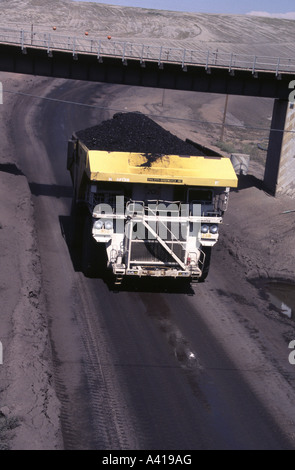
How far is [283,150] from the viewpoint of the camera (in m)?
30.9

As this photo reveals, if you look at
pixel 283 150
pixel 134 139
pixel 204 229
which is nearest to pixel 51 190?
pixel 134 139

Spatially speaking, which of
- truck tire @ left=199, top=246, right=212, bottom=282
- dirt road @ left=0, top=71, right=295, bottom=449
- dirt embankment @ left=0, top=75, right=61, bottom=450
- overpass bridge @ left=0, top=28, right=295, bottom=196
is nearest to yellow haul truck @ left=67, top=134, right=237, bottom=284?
truck tire @ left=199, top=246, right=212, bottom=282

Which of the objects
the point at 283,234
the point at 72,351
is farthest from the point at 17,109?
the point at 72,351

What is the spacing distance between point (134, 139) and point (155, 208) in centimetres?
304

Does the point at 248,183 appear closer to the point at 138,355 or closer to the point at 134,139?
the point at 134,139

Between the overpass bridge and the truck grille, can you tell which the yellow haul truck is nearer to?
the truck grille

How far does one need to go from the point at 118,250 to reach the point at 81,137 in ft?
18.0

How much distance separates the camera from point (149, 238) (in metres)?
16.1

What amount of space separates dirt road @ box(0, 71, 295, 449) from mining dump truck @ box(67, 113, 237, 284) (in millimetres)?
1069

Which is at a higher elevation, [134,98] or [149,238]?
[149,238]

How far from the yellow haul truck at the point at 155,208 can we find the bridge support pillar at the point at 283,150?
48.6ft

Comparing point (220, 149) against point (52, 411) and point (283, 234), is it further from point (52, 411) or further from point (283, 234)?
point (52, 411)

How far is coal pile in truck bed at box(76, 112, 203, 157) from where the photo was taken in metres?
17.6

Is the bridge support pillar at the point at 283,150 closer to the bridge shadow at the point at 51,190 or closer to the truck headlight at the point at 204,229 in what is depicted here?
the bridge shadow at the point at 51,190
